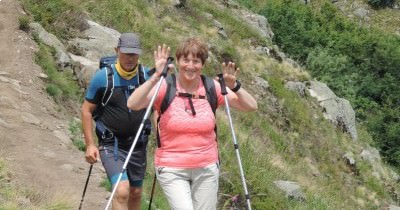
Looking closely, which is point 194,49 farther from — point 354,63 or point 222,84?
point 354,63

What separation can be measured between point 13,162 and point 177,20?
17.1 metres

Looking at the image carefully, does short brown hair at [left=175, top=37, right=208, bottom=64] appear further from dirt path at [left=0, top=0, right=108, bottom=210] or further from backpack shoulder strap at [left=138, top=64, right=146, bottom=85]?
dirt path at [left=0, top=0, right=108, bottom=210]

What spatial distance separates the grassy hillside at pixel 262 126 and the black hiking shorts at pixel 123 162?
2.28 m

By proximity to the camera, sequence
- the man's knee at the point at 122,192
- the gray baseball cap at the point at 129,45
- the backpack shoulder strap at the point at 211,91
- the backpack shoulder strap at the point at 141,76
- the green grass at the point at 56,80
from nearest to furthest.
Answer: the backpack shoulder strap at the point at 211,91
the man's knee at the point at 122,192
the gray baseball cap at the point at 129,45
the backpack shoulder strap at the point at 141,76
the green grass at the point at 56,80

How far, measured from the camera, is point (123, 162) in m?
5.44

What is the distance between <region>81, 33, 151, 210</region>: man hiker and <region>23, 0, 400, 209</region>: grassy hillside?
2.54m

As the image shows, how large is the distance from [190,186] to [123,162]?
0.93 meters

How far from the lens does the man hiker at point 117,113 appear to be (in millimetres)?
5293

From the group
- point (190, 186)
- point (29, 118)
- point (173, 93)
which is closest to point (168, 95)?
point (173, 93)

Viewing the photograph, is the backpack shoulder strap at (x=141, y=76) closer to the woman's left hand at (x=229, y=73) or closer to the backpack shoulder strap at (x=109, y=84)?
the backpack shoulder strap at (x=109, y=84)

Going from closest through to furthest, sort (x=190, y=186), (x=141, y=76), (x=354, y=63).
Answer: (x=190, y=186)
(x=141, y=76)
(x=354, y=63)

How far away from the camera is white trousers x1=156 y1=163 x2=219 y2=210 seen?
462 centimetres

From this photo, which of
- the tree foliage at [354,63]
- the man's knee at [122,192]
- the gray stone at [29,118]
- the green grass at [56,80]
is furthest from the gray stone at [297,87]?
the man's knee at [122,192]

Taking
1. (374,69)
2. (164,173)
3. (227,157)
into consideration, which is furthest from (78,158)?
(374,69)
